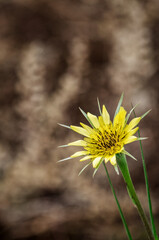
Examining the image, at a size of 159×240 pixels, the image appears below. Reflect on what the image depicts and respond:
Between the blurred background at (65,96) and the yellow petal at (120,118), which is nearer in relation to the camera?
the yellow petal at (120,118)

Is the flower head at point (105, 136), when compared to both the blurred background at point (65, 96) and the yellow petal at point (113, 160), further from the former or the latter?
the blurred background at point (65, 96)

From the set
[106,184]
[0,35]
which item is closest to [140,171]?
[106,184]

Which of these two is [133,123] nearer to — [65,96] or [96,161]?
[96,161]

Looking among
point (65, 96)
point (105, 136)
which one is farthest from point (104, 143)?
point (65, 96)

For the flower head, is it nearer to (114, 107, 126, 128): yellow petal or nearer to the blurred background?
(114, 107, 126, 128): yellow petal

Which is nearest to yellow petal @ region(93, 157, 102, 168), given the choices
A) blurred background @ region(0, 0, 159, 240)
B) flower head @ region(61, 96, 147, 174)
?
flower head @ region(61, 96, 147, 174)

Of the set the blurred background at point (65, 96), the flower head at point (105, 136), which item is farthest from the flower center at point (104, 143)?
the blurred background at point (65, 96)

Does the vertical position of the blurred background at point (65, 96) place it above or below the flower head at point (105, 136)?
above

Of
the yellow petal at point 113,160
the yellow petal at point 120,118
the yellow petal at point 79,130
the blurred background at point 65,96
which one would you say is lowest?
A: the yellow petal at point 113,160

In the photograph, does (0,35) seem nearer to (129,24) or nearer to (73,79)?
(73,79)
